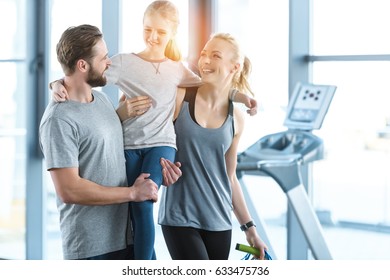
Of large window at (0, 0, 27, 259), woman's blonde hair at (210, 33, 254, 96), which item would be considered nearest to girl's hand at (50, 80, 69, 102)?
woman's blonde hair at (210, 33, 254, 96)

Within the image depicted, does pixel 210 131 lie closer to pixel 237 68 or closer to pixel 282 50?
pixel 237 68

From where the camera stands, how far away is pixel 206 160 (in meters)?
2.48

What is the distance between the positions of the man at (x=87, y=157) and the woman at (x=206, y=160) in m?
0.21

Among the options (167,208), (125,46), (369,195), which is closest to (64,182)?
(167,208)

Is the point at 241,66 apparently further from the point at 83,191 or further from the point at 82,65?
the point at 83,191

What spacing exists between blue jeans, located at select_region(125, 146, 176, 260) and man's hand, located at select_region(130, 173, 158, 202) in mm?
48

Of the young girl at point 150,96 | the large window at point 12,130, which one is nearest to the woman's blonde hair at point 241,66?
the young girl at point 150,96

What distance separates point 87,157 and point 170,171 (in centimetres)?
31

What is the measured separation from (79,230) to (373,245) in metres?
2.86

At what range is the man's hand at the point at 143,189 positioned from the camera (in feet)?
7.41

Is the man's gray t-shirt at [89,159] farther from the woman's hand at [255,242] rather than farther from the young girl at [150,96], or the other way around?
the woman's hand at [255,242]

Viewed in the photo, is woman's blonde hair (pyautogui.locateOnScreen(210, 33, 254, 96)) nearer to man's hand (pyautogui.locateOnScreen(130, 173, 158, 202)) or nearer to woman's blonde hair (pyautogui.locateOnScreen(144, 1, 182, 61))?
woman's blonde hair (pyautogui.locateOnScreen(144, 1, 182, 61))

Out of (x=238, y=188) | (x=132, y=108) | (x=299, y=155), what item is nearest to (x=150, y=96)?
(x=132, y=108)

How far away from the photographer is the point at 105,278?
2.48 m
